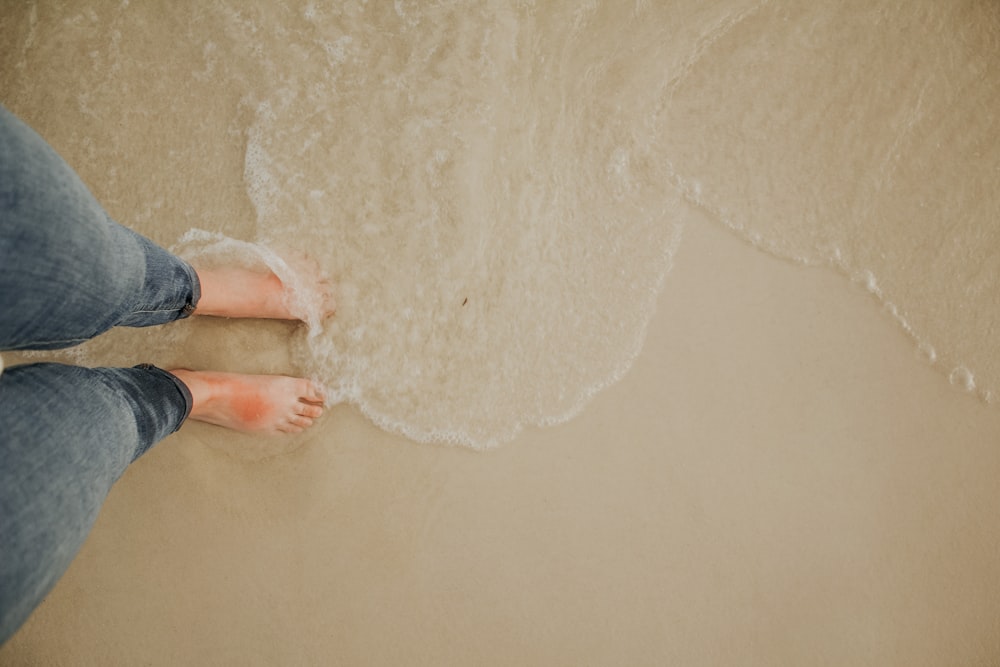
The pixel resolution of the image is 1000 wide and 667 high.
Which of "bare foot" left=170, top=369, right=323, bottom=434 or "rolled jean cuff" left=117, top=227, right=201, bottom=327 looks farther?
"bare foot" left=170, top=369, right=323, bottom=434

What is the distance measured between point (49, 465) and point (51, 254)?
0.88ft

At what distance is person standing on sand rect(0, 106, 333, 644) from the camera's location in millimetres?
696

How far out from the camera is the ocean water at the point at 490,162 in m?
1.43

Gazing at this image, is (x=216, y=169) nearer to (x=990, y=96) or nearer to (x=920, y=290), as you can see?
(x=920, y=290)

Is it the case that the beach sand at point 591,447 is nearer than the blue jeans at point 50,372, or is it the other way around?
the blue jeans at point 50,372

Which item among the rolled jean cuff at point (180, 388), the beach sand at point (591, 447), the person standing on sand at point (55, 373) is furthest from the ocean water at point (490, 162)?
the person standing on sand at point (55, 373)

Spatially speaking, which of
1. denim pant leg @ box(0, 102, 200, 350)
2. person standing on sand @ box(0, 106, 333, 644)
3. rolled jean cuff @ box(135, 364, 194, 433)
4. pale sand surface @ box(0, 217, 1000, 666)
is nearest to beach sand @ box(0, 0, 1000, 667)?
pale sand surface @ box(0, 217, 1000, 666)

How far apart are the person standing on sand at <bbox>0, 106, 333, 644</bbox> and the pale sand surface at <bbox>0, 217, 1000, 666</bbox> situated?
50 centimetres

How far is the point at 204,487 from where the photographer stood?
4.63 ft

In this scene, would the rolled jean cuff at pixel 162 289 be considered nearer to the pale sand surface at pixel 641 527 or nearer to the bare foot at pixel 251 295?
the bare foot at pixel 251 295

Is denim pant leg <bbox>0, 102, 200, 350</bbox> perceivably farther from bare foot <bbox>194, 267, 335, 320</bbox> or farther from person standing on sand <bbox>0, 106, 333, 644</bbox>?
bare foot <bbox>194, 267, 335, 320</bbox>

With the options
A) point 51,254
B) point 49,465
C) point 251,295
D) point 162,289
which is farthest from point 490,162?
point 49,465

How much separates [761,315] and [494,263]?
2.17 feet

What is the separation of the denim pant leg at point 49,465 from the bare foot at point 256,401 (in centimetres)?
37
